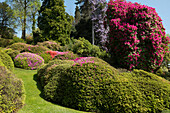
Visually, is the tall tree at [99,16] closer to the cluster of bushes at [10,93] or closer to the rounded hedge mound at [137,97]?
the rounded hedge mound at [137,97]

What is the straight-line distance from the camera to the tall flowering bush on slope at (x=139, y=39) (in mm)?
9211

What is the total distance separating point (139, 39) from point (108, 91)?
19.8 feet

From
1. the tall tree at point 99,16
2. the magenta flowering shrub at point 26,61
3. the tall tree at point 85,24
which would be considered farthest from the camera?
the tall tree at point 85,24

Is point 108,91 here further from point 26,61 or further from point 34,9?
point 34,9

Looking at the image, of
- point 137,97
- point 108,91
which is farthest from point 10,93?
point 137,97

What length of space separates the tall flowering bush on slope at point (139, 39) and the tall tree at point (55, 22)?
1262 centimetres

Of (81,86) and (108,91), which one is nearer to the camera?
(108,91)

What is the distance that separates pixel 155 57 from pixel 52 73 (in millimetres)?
6873

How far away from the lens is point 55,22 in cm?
2138

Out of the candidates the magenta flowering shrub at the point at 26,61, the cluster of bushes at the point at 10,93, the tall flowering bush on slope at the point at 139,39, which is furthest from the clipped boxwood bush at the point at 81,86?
the magenta flowering shrub at the point at 26,61

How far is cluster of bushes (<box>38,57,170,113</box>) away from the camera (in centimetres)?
464

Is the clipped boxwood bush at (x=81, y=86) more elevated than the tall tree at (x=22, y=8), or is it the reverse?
the tall tree at (x=22, y=8)

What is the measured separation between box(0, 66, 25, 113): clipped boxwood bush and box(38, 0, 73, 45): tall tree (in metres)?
17.2

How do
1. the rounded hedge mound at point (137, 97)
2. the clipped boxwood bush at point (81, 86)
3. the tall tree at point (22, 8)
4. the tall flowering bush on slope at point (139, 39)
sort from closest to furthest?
the rounded hedge mound at point (137, 97), the clipped boxwood bush at point (81, 86), the tall flowering bush on slope at point (139, 39), the tall tree at point (22, 8)
